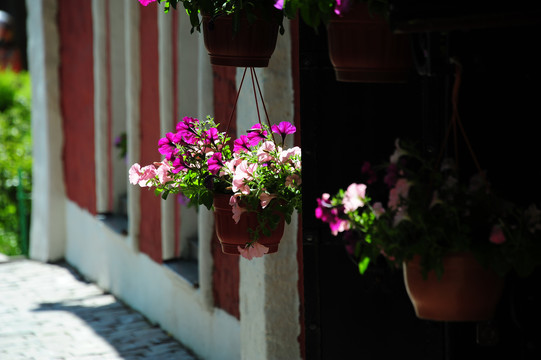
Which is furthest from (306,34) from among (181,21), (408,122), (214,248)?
(181,21)

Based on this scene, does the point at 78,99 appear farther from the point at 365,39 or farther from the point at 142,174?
the point at 365,39

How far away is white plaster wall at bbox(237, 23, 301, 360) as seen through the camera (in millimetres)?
4926

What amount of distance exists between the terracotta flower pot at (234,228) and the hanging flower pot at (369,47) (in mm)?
845

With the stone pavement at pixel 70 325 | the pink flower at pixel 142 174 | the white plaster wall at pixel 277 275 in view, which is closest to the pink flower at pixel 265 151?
the pink flower at pixel 142 174

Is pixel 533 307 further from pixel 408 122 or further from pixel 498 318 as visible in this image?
pixel 408 122

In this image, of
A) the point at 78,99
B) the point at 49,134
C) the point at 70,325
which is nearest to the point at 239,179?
the point at 70,325

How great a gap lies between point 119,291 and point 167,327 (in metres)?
1.32

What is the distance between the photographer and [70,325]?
25.4ft

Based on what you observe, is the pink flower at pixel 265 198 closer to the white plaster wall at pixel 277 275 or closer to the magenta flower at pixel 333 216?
the magenta flower at pixel 333 216

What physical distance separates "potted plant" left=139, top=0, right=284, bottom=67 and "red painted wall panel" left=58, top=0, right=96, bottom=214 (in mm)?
6155

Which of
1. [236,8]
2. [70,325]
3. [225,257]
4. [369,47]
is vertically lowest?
[70,325]

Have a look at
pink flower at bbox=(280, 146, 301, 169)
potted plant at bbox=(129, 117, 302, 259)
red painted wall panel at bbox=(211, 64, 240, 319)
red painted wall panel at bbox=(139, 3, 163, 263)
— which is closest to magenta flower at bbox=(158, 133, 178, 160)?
potted plant at bbox=(129, 117, 302, 259)

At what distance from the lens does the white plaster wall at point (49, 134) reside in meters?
10.4

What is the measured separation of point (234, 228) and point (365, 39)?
0.98 meters
